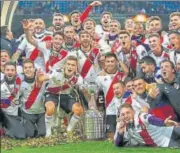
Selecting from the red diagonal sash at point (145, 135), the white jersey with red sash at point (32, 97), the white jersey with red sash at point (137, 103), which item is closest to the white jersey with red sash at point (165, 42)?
the white jersey with red sash at point (137, 103)

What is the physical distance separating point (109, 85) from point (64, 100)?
63 centimetres

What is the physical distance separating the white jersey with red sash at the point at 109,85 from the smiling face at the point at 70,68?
1.15ft

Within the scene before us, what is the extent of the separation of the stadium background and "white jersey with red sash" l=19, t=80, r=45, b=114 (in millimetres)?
706

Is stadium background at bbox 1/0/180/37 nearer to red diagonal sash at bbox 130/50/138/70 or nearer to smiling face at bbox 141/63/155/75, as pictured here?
red diagonal sash at bbox 130/50/138/70

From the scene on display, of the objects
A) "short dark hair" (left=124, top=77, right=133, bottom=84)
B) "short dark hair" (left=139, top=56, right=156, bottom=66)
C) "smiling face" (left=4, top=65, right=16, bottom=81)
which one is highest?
"short dark hair" (left=139, top=56, right=156, bottom=66)

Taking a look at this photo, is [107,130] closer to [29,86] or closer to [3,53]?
[29,86]

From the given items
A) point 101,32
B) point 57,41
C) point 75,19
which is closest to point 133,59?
point 101,32

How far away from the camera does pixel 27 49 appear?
7.93 meters

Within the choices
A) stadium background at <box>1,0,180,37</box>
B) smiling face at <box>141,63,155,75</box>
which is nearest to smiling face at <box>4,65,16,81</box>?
stadium background at <box>1,0,180,37</box>

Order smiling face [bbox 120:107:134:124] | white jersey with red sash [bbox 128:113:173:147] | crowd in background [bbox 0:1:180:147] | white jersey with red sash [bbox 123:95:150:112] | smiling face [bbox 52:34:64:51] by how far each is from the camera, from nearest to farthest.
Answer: white jersey with red sash [bbox 128:113:173:147], smiling face [bbox 120:107:134:124], white jersey with red sash [bbox 123:95:150:112], crowd in background [bbox 0:1:180:147], smiling face [bbox 52:34:64:51]

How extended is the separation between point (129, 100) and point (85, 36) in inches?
40.9

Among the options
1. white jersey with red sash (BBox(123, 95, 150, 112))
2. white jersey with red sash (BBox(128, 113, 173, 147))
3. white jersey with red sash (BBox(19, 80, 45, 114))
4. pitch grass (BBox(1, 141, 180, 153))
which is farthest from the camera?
white jersey with red sash (BBox(19, 80, 45, 114))

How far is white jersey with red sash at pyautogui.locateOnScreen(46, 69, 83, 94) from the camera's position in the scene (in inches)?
310

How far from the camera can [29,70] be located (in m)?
7.91
